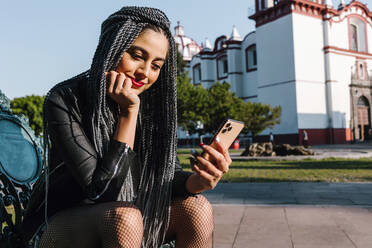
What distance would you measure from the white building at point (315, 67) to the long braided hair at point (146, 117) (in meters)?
27.5

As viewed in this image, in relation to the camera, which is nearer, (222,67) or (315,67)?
(315,67)

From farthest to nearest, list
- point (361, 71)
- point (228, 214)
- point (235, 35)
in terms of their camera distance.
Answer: point (235, 35)
point (361, 71)
point (228, 214)

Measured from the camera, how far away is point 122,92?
1526 mm

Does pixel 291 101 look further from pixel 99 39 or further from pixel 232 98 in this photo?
pixel 99 39

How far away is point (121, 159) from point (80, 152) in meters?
0.16

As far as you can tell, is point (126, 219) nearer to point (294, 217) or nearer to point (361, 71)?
point (294, 217)

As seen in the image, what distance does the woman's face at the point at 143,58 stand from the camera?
65.0 inches

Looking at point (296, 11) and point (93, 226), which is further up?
point (296, 11)

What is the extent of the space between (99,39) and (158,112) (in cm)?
49

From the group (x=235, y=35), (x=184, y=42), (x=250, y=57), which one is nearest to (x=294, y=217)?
(x=250, y=57)

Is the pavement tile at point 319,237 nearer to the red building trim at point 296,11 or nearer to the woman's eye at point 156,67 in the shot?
the woman's eye at point 156,67

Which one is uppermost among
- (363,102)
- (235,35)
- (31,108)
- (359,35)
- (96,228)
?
(235,35)

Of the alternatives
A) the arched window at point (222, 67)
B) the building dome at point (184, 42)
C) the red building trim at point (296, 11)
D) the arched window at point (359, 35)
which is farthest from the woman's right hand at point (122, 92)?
the building dome at point (184, 42)

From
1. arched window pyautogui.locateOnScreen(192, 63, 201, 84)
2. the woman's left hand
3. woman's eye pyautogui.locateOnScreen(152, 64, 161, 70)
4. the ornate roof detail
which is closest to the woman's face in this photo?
woman's eye pyautogui.locateOnScreen(152, 64, 161, 70)
